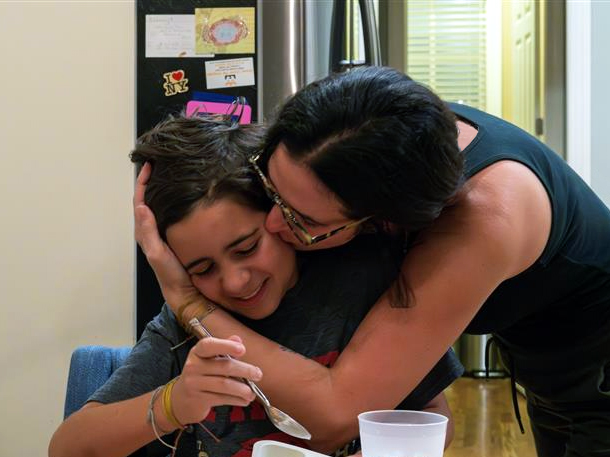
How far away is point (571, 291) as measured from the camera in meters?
1.31

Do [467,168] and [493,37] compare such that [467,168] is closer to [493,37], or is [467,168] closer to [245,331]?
[245,331]

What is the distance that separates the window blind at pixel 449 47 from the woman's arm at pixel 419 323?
5.30 m

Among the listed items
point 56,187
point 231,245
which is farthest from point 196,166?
point 56,187

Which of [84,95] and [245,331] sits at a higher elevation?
[84,95]

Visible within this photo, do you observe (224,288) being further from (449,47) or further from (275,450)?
(449,47)

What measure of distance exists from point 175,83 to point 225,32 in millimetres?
222

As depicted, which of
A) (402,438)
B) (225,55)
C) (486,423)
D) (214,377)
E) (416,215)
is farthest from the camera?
(486,423)

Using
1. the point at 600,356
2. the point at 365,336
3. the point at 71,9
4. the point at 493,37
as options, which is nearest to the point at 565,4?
the point at 493,37

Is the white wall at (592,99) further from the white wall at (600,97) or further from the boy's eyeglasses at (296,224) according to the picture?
the boy's eyeglasses at (296,224)

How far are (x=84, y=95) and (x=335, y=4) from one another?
36.6 inches

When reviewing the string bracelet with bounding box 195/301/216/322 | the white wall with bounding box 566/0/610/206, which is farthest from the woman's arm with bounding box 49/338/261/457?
the white wall with bounding box 566/0/610/206

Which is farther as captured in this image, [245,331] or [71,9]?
[71,9]

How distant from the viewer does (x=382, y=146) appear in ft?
3.29

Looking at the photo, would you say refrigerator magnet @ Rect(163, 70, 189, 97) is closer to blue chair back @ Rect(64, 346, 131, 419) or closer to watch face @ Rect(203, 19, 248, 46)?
watch face @ Rect(203, 19, 248, 46)
